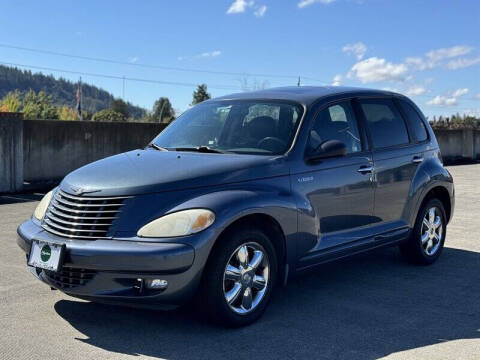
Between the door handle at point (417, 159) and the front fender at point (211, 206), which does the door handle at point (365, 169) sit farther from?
the front fender at point (211, 206)

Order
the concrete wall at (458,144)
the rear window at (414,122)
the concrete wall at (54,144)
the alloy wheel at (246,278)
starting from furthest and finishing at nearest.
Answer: the concrete wall at (458,144) < the concrete wall at (54,144) < the rear window at (414,122) < the alloy wheel at (246,278)

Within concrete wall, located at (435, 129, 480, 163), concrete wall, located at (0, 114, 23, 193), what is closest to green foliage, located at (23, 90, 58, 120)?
concrete wall, located at (435, 129, 480, 163)

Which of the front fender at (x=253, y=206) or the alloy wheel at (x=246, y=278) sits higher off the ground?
the front fender at (x=253, y=206)

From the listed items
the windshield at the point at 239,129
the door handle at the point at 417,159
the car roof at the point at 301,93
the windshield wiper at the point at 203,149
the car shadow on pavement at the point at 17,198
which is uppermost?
the car roof at the point at 301,93

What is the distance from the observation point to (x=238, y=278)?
14.4 feet

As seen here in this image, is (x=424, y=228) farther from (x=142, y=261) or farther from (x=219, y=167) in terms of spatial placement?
(x=142, y=261)

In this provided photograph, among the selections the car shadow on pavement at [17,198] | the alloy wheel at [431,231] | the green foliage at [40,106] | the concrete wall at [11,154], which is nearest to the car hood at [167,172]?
the alloy wheel at [431,231]

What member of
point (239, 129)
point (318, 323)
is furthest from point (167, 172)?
point (318, 323)

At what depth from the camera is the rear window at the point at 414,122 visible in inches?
255

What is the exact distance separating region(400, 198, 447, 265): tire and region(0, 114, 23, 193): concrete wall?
8.85 m

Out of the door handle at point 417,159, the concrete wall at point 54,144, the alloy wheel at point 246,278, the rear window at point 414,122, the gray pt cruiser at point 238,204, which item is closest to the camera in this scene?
the gray pt cruiser at point 238,204

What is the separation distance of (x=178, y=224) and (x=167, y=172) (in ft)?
1.72

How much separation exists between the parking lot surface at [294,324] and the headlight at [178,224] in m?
0.76

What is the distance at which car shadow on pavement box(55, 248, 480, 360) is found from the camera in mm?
4031
